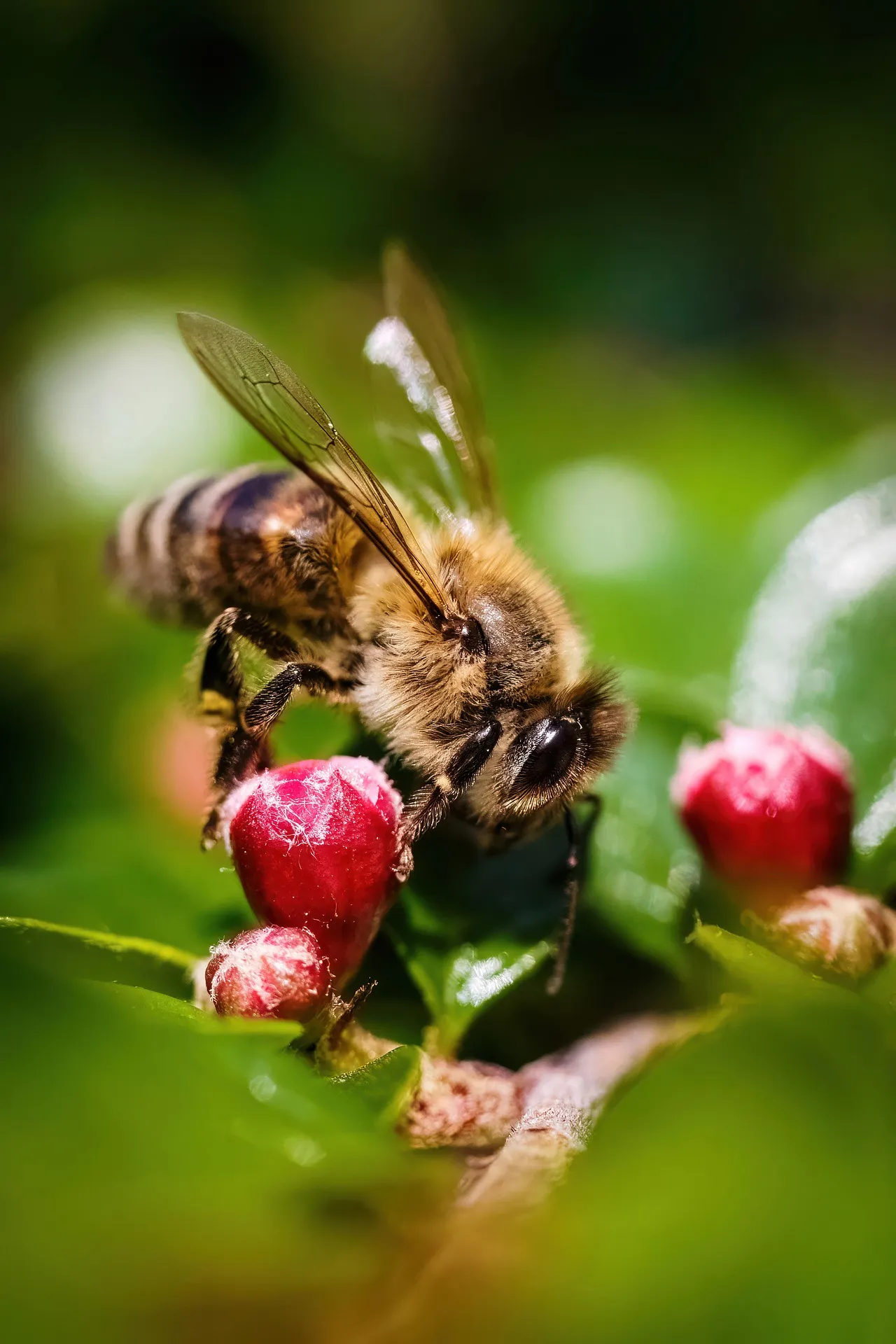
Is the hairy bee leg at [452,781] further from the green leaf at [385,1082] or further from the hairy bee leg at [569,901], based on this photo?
the green leaf at [385,1082]

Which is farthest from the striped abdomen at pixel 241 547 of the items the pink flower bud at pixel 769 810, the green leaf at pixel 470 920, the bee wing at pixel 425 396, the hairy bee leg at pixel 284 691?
the pink flower bud at pixel 769 810

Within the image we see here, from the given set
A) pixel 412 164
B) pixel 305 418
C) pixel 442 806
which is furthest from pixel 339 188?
pixel 442 806

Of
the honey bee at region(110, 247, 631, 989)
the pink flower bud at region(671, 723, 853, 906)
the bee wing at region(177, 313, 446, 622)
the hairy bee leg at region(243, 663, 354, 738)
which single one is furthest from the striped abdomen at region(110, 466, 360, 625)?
the pink flower bud at region(671, 723, 853, 906)

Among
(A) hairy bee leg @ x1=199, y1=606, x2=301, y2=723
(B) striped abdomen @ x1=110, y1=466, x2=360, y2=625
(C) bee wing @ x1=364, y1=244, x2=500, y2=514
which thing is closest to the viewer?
(A) hairy bee leg @ x1=199, y1=606, x2=301, y2=723

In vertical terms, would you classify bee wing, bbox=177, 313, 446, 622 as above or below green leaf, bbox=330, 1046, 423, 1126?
above

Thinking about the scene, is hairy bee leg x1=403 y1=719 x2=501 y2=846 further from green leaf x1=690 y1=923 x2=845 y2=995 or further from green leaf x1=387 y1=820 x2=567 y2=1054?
green leaf x1=690 y1=923 x2=845 y2=995

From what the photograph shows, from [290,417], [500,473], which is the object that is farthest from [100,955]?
[500,473]

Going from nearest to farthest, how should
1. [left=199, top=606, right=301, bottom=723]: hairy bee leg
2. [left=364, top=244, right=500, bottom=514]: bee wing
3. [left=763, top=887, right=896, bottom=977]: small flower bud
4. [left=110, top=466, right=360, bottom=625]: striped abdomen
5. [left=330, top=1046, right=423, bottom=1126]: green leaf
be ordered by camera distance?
[left=330, top=1046, right=423, bottom=1126]: green leaf, [left=763, top=887, right=896, bottom=977]: small flower bud, [left=199, top=606, right=301, bottom=723]: hairy bee leg, [left=110, top=466, right=360, bottom=625]: striped abdomen, [left=364, top=244, right=500, bottom=514]: bee wing
